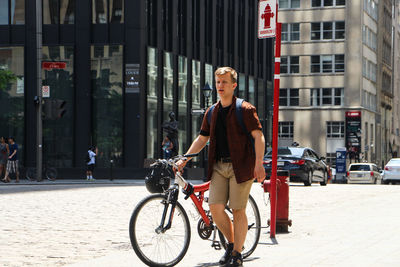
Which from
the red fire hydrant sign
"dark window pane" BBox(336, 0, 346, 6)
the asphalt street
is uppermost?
"dark window pane" BBox(336, 0, 346, 6)

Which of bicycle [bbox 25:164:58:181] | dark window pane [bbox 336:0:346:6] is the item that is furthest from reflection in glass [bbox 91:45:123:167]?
dark window pane [bbox 336:0:346:6]

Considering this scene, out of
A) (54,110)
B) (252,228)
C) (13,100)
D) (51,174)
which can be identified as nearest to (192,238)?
(252,228)

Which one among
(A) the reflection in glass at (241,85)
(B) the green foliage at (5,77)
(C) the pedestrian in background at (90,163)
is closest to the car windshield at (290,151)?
(C) the pedestrian in background at (90,163)

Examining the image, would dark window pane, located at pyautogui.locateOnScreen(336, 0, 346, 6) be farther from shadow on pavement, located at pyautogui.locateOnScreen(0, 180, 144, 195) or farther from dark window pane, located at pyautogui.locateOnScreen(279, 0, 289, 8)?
shadow on pavement, located at pyautogui.locateOnScreen(0, 180, 144, 195)

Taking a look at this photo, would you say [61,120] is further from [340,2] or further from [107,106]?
[340,2]

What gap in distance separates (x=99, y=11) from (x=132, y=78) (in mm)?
3636

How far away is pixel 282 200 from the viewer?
35.6 feet

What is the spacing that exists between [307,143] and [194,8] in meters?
36.8

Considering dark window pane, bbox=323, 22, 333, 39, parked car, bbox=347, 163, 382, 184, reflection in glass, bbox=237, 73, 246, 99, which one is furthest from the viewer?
dark window pane, bbox=323, 22, 333, 39

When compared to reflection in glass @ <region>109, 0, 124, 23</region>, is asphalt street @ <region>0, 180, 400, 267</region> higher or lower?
lower

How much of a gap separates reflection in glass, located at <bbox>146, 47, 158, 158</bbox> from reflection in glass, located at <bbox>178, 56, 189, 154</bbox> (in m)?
2.88

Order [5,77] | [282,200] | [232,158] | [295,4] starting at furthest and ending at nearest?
1. [295,4]
2. [5,77]
3. [282,200]
4. [232,158]

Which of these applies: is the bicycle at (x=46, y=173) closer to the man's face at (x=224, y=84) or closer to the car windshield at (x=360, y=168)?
the car windshield at (x=360, y=168)

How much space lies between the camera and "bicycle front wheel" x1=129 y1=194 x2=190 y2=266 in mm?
7168
